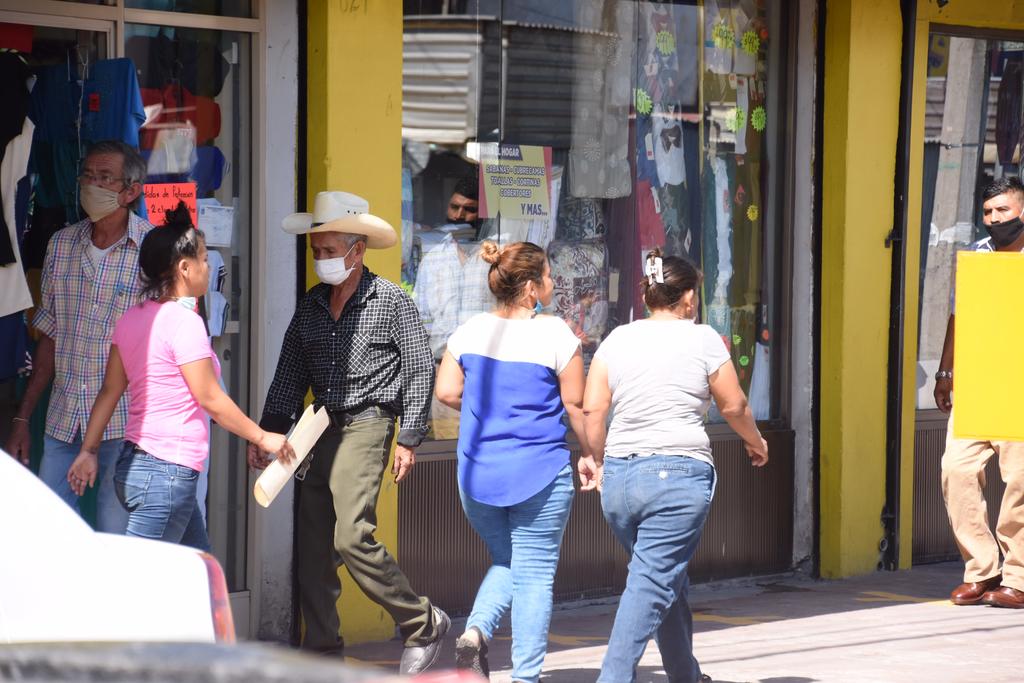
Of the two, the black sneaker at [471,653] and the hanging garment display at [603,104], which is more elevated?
the hanging garment display at [603,104]

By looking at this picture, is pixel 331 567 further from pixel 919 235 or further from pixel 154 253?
pixel 919 235

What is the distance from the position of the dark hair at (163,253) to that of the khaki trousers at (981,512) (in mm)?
4426

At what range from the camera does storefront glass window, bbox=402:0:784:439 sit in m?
8.07

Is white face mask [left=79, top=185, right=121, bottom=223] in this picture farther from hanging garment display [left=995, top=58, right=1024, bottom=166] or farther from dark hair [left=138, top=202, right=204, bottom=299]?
hanging garment display [left=995, top=58, right=1024, bottom=166]

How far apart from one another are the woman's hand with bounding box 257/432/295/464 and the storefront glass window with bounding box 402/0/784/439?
1.99 m

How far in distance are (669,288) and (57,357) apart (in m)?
2.31

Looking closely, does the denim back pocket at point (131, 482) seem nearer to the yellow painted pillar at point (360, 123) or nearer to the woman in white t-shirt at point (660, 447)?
the woman in white t-shirt at point (660, 447)

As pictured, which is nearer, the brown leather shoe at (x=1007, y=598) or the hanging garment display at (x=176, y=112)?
→ the hanging garment display at (x=176, y=112)

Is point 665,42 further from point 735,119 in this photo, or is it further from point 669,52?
point 735,119

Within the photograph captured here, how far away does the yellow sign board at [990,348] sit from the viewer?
16.3 feet

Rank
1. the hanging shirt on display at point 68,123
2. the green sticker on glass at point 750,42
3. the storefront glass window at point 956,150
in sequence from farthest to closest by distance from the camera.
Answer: the storefront glass window at point 956,150 < the green sticker on glass at point 750,42 < the hanging shirt on display at point 68,123

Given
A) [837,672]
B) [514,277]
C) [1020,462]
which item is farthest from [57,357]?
[1020,462]

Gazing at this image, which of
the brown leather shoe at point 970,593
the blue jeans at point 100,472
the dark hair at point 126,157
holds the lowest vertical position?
the brown leather shoe at point 970,593

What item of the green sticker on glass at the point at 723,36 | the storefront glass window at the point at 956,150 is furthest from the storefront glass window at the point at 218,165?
the storefront glass window at the point at 956,150
